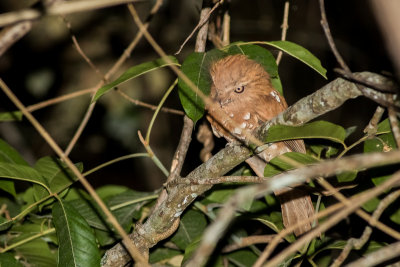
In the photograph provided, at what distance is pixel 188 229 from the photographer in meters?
2.44

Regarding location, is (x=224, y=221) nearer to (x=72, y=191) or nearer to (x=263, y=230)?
(x=72, y=191)

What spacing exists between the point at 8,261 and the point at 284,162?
1.37m

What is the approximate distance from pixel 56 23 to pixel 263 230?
3.03m

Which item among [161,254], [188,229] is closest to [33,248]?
[161,254]

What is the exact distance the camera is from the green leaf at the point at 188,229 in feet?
7.93

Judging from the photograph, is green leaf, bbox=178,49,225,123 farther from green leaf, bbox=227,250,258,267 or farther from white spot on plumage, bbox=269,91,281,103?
green leaf, bbox=227,250,258,267

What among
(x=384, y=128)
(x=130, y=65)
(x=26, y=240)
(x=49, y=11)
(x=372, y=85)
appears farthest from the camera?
(x=130, y=65)

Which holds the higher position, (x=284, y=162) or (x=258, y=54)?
(x=258, y=54)

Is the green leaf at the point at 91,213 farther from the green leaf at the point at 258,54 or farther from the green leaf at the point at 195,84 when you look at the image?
the green leaf at the point at 258,54

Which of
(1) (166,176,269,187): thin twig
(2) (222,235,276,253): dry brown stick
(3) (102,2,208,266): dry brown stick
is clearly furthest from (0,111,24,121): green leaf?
(2) (222,235,276,253): dry brown stick

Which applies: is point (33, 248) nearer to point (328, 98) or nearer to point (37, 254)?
point (37, 254)

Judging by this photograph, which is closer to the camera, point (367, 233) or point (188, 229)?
point (367, 233)

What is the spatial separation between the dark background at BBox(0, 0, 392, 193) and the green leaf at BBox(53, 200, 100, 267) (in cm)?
188

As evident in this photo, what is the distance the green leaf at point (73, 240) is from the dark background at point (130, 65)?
6.18 feet
